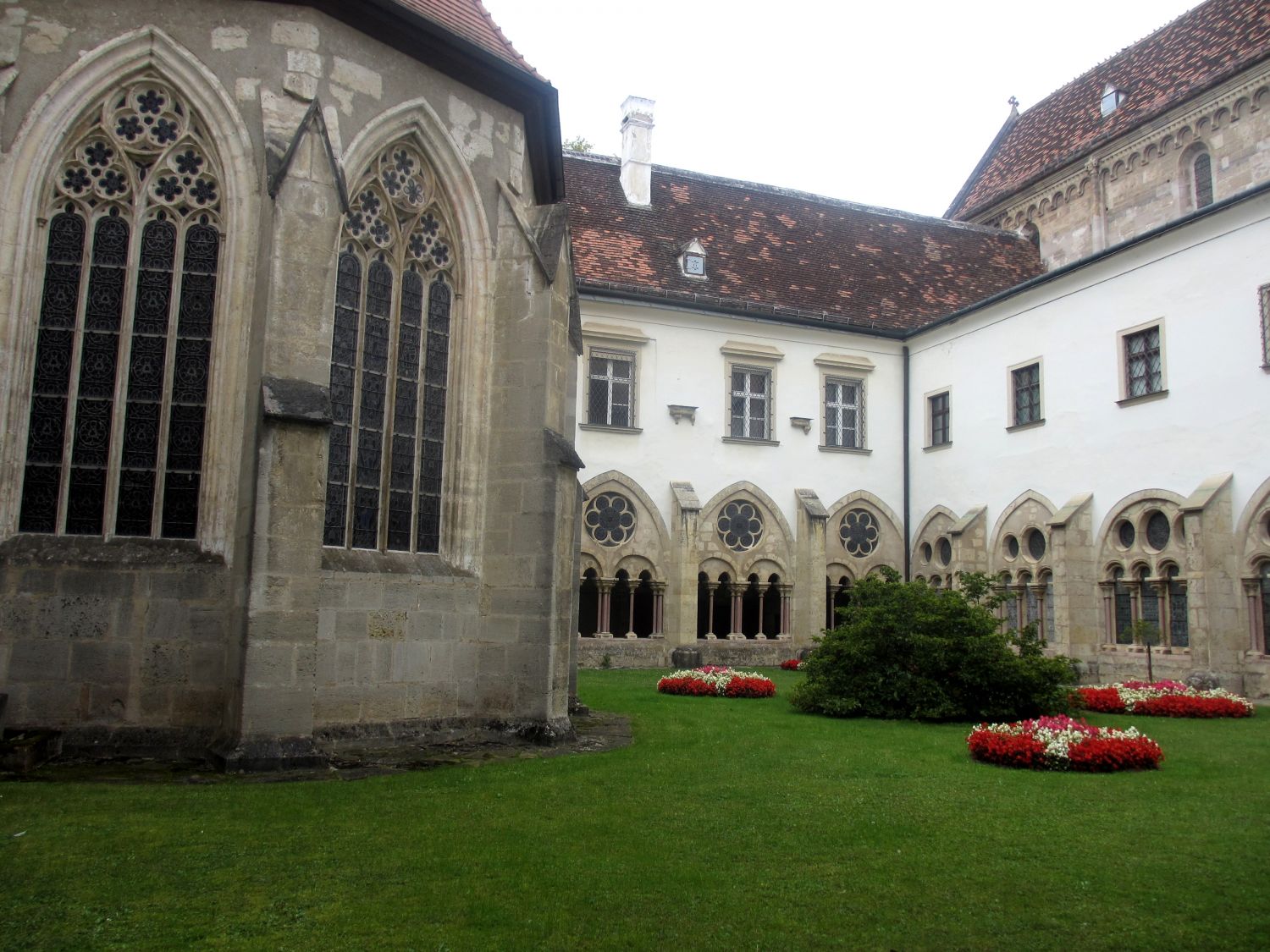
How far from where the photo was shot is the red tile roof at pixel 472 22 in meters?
11.2

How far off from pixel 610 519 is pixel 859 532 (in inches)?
274

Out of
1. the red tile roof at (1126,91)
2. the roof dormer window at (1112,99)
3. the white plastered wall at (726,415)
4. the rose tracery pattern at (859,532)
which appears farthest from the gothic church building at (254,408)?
the roof dormer window at (1112,99)

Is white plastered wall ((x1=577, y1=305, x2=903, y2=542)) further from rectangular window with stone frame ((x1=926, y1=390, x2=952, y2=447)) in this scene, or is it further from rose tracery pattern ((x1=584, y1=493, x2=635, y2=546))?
rectangular window with stone frame ((x1=926, y1=390, x2=952, y2=447))

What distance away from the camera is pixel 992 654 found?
555 inches

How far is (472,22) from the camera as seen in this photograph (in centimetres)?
1207

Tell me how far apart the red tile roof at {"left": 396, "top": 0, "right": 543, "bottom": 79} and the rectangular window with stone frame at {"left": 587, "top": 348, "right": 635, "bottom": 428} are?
1229 centimetres

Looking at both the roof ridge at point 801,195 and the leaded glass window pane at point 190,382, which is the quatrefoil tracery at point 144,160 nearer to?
the leaded glass window pane at point 190,382

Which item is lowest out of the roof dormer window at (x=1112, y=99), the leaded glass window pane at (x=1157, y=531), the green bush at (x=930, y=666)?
the green bush at (x=930, y=666)

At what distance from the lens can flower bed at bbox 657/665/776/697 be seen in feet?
56.3

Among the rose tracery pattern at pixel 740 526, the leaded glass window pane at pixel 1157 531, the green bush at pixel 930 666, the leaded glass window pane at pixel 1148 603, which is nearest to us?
the green bush at pixel 930 666

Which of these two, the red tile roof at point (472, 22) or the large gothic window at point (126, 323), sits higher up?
the red tile roof at point (472, 22)

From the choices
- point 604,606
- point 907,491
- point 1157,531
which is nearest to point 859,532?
point 907,491

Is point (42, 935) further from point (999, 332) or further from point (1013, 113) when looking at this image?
point (1013, 113)

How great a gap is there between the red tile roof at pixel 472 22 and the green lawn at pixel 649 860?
25.3 ft
